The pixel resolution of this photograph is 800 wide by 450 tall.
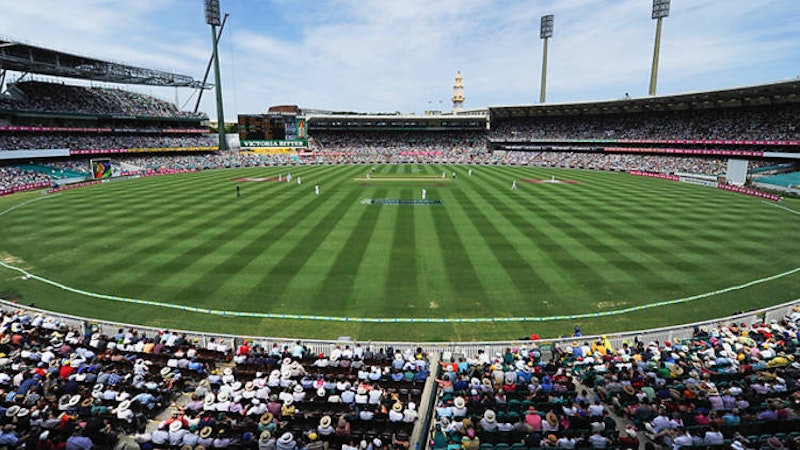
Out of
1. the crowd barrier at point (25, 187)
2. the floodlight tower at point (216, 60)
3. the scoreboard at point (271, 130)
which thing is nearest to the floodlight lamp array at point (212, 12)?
the floodlight tower at point (216, 60)

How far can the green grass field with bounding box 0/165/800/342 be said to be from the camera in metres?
15.3

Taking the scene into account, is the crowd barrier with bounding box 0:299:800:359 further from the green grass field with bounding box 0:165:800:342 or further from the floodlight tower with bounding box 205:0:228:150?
the floodlight tower with bounding box 205:0:228:150

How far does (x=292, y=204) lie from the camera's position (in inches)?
1362

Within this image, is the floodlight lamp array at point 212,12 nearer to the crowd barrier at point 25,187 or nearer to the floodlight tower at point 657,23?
the crowd barrier at point 25,187

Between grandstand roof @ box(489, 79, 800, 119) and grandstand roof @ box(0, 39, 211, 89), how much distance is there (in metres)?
67.9

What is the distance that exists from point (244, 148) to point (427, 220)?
66.4m

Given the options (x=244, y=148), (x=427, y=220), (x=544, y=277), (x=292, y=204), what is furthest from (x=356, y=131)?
(x=544, y=277)

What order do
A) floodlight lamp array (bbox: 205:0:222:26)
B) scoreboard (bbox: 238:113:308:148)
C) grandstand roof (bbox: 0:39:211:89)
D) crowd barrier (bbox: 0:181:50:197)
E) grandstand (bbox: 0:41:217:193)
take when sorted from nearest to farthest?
1. crowd barrier (bbox: 0:181:50:197)
2. grandstand roof (bbox: 0:39:211:89)
3. grandstand (bbox: 0:41:217:193)
4. floodlight lamp array (bbox: 205:0:222:26)
5. scoreboard (bbox: 238:113:308:148)

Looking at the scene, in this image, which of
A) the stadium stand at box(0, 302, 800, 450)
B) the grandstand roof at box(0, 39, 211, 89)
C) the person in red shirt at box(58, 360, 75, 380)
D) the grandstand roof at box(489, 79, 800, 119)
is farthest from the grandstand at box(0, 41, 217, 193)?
the grandstand roof at box(489, 79, 800, 119)

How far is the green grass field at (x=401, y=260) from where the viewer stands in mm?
15266

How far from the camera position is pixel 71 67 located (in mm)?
58781

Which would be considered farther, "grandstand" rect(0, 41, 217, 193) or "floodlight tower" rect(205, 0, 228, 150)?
"floodlight tower" rect(205, 0, 228, 150)

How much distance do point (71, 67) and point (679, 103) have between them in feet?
307

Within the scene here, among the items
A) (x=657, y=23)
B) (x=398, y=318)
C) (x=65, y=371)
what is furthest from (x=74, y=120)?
(x=657, y=23)
